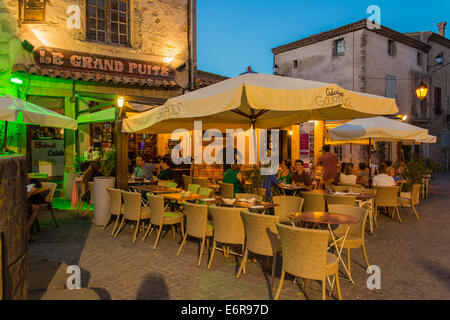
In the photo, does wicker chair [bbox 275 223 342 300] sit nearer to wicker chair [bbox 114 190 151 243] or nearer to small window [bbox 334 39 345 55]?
wicker chair [bbox 114 190 151 243]

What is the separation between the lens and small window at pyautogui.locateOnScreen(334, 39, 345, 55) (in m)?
21.1

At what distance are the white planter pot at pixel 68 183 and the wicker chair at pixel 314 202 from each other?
7.09m

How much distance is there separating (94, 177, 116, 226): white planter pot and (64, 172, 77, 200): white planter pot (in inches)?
127

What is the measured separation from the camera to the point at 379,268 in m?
4.50

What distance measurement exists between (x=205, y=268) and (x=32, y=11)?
9.48m

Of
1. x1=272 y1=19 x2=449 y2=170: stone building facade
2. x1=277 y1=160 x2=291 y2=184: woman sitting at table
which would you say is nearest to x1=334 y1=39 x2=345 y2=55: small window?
x1=272 y1=19 x2=449 y2=170: stone building facade

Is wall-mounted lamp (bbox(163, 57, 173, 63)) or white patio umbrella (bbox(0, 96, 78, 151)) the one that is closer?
white patio umbrella (bbox(0, 96, 78, 151))

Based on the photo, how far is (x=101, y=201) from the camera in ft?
22.9

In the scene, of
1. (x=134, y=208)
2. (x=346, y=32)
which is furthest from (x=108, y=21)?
(x=346, y=32)

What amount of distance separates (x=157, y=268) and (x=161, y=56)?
9125 mm

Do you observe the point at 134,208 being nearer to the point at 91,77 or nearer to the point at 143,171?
the point at 143,171
